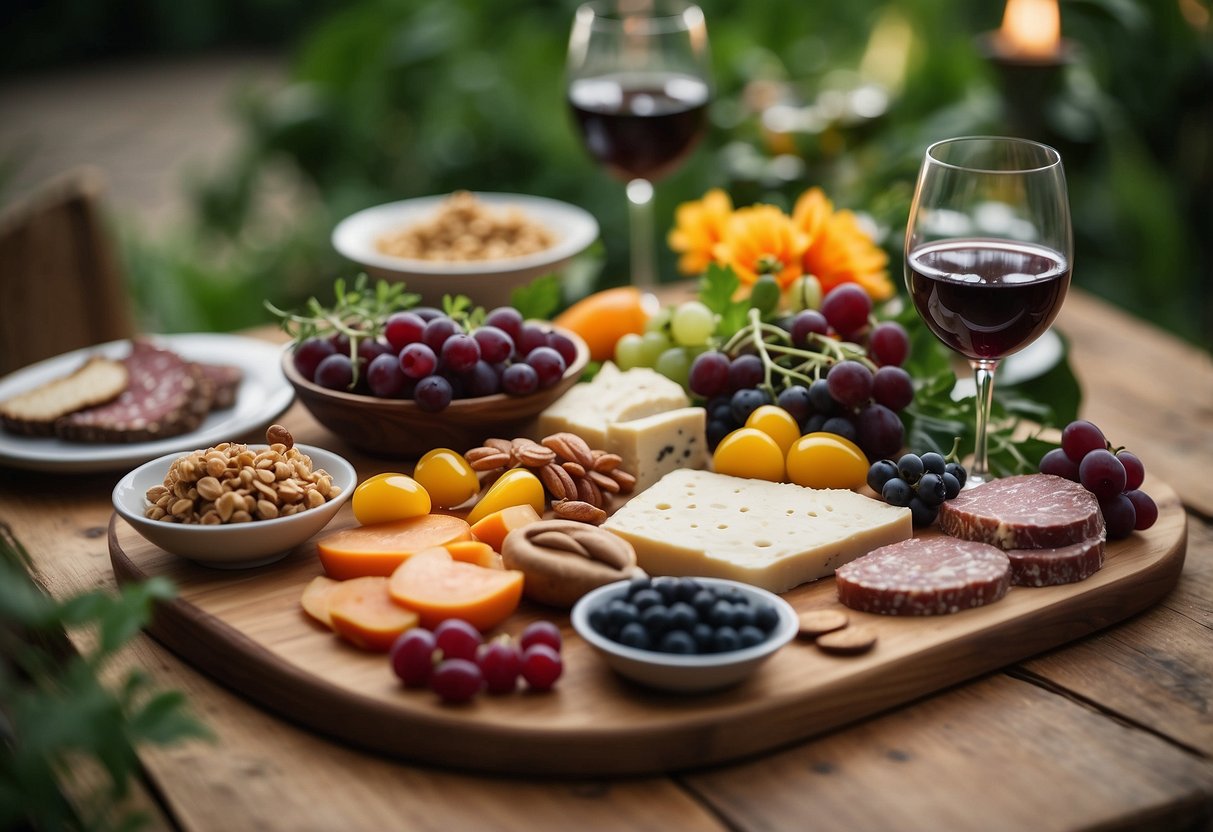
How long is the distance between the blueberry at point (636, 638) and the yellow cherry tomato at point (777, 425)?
498mm

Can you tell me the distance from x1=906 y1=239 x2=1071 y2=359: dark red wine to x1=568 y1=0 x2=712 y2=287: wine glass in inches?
29.0

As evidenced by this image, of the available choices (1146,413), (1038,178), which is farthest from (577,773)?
(1146,413)

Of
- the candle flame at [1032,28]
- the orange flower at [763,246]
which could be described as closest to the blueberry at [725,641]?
the orange flower at [763,246]

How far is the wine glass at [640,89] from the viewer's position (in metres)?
2.01

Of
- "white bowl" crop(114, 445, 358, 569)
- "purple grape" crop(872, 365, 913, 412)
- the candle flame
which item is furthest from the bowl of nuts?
the candle flame

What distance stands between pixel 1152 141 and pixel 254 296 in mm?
2523

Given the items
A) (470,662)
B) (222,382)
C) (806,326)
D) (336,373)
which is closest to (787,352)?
(806,326)

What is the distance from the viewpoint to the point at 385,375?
1553 mm

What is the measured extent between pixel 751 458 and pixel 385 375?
468 mm

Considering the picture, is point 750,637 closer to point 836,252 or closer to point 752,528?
point 752,528

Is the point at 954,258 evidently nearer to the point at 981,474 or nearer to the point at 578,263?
the point at 981,474

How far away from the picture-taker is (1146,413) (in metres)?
1.97

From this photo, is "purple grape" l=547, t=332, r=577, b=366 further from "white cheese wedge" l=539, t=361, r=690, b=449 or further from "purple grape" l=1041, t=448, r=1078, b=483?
"purple grape" l=1041, t=448, r=1078, b=483

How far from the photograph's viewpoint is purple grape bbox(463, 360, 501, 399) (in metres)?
1.58
